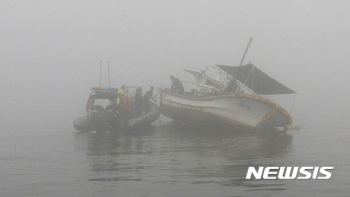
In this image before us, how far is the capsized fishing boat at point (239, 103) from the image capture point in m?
27.8

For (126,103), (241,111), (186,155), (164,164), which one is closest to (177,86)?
(126,103)

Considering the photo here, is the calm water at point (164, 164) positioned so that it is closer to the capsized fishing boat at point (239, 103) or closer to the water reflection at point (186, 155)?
the water reflection at point (186, 155)

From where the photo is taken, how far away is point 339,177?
14.1 metres

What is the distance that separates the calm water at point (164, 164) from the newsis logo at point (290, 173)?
25cm

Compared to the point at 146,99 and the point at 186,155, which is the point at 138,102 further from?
the point at 186,155

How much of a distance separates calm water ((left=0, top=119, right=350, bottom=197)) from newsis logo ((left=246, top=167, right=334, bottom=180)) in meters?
0.25

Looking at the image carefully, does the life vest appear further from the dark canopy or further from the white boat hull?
the dark canopy

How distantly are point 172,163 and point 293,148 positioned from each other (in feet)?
20.9

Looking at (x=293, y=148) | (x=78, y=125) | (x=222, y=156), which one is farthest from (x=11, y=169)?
(x=78, y=125)

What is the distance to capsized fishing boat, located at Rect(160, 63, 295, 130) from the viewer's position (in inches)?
1096

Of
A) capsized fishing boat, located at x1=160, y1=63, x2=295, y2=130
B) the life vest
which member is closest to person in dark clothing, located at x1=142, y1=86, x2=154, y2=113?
capsized fishing boat, located at x1=160, y1=63, x2=295, y2=130

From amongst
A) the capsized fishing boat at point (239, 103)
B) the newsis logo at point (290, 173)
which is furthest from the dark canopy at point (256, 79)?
the newsis logo at point (290, 173)

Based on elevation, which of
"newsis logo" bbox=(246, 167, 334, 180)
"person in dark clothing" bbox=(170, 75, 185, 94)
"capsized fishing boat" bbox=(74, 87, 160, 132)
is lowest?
"newsis logo" bbox=(246, 167, 334, 180)

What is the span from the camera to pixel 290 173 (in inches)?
586
